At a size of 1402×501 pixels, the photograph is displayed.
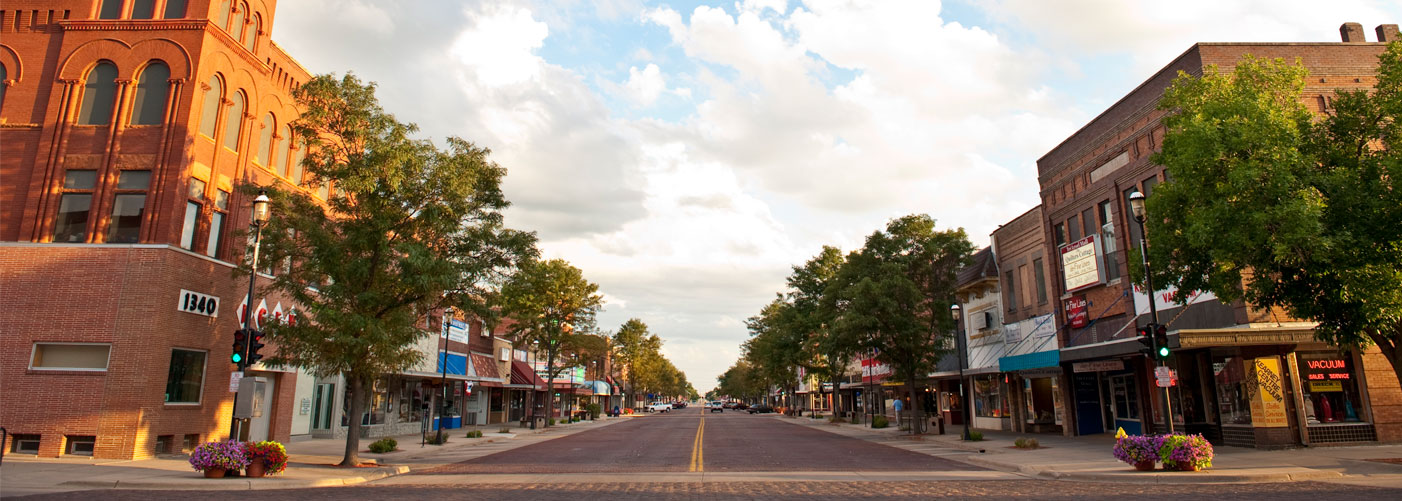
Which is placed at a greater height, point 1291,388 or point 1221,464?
point 1291,388

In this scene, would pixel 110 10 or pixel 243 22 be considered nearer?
pixel 110 10

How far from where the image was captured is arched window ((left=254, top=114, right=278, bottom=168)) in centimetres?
2600

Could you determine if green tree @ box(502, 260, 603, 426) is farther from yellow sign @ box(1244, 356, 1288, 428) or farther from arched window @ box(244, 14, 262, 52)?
yellow sign @ box(1244, 356, 1288, 428)

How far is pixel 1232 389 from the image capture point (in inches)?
872

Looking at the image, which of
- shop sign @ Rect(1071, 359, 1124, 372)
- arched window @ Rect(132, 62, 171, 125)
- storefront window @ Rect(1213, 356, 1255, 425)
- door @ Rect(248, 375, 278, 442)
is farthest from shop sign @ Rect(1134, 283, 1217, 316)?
arched window @ Rect(132, 62, 171, 125)

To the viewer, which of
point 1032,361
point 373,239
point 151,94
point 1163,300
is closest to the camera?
point 373,239

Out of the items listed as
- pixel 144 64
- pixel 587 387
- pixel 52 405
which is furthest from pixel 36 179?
pixel 587 387

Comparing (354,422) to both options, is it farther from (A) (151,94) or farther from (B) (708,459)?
(A) (151,94)

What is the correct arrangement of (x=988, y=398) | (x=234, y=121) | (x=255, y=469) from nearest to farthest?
(x=255, y=469)
(x=234, y=121)
(x=988, y=398)

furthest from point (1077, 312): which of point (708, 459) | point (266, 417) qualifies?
point (266, 417)

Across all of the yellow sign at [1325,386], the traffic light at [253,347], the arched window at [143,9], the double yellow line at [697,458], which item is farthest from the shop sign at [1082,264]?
the arched window at [143,9]

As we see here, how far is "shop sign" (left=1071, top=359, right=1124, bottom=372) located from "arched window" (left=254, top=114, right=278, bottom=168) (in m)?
29.9

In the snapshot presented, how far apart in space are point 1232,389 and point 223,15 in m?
33.1

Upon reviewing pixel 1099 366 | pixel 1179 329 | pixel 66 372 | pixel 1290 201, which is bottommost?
pixel 66 372
